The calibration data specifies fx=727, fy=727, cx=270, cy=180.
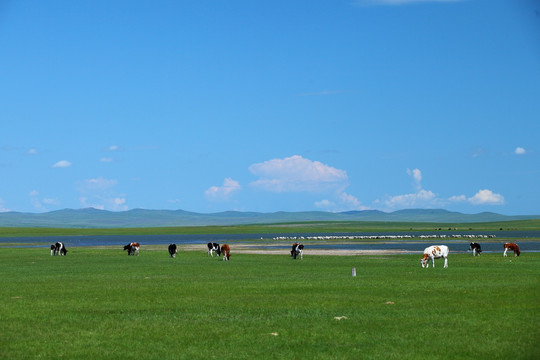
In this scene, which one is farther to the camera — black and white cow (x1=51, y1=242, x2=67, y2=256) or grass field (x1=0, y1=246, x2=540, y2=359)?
black and white cow (x1=51, y1=242, x2=67, y2=256)

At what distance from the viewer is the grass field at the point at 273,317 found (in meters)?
18.9

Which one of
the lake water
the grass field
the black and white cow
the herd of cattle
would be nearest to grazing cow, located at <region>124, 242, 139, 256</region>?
the herd of cattle

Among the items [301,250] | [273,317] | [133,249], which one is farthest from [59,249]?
[273,317]

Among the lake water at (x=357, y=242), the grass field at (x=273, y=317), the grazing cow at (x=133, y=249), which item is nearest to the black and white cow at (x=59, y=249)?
the grazing cow at (x=133, y=249)

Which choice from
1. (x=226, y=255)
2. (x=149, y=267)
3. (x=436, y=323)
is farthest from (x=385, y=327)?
(x=226, y=255)

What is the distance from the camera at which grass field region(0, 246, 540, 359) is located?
18.9 meters

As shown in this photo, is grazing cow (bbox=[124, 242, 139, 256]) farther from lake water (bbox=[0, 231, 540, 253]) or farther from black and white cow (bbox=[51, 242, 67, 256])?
lake water (bbox=[0, 231, 540, 253])

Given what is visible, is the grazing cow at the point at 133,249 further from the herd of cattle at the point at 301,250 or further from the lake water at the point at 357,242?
the lake water at the point at 357,242

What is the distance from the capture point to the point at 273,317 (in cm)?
2425

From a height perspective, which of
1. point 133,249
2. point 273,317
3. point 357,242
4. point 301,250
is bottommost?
point 273,317

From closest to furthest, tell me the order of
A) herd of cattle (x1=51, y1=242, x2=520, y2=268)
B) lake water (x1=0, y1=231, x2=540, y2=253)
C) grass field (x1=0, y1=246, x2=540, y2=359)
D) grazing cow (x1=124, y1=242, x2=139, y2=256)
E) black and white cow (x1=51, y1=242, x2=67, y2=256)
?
grass field (x1=0, y1=246, x2=540, y2=359)
herd of cattle (x1=51, y1=242, x2=520, y2=268)
black and white cow (x1=51, y1=242, x2=67, y2=256)
grazing cow (x1=124, y1=242, x2=139, y2=256)
lake water (x1=0, y1=231, x2=540, y2=253)

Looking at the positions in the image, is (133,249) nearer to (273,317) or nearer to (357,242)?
(357,242)

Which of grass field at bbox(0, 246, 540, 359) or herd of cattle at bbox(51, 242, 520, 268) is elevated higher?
herd of cattle at bbox(51, 242, 520, 268)

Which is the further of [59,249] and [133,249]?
[133,249]
